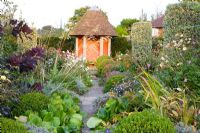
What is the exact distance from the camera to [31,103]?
6.71 metres

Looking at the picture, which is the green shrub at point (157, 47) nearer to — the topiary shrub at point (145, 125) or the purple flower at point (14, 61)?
the purple flower at point (14, 61)

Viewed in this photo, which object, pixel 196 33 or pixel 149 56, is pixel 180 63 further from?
pixel 149 56

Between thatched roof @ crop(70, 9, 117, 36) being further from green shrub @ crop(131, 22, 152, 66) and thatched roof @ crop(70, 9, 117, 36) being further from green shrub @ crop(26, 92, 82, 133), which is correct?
green shrub @ crop(26, 92, 82, 133)

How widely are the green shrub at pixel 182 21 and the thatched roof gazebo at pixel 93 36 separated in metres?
13.7

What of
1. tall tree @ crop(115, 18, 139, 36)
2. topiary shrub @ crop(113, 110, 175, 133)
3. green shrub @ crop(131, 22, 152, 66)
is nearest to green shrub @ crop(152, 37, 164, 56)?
green shrub @ crop(131, 22, 152, 66)

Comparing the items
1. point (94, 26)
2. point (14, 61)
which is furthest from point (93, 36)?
point (14, 61)

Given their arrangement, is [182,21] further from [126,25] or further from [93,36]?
[126,25]

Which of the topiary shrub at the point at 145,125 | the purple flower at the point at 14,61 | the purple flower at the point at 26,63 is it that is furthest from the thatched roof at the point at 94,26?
the topiary shrub at the point at 145,125

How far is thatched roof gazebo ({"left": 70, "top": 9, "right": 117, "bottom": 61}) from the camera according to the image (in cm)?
2441

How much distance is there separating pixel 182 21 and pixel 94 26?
15.2 metres

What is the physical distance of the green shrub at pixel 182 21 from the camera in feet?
31.6

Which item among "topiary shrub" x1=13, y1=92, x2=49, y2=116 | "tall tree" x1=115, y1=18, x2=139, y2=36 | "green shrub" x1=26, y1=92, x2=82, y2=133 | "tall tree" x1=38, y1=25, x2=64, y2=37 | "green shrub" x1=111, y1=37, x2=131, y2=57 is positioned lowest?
"green shrub" x1=26, y1=92, x2=82, y2=133

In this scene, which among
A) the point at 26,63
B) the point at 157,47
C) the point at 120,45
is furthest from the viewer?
the point at 120,45

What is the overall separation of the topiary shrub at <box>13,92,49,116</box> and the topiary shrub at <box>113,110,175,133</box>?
2126mm
